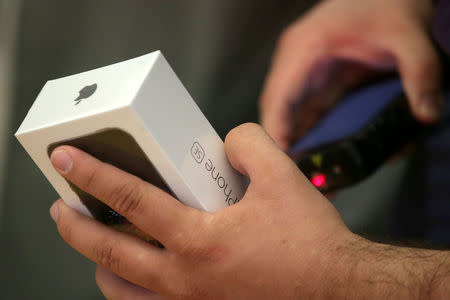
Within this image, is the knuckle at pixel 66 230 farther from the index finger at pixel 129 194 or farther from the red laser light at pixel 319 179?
the red laser light at pixel 319 179

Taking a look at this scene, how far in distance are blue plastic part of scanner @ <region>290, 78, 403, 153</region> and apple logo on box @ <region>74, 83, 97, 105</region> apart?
0.46 metres

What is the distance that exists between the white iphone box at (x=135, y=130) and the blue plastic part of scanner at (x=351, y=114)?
0.40 meters

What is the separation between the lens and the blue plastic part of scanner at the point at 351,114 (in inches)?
31.1

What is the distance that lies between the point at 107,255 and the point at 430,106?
582mm

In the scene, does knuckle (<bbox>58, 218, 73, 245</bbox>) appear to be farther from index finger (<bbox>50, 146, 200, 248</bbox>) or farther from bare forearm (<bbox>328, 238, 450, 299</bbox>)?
bare forearm (<bbox>328, 238, 450, 299</bbox>)

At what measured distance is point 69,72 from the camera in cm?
110

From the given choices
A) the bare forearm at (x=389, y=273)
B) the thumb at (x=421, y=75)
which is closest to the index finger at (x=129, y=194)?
the bare forearm at (x=389, y=273)

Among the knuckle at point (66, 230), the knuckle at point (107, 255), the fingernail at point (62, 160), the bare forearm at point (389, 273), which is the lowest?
the bare forearm at point (389, 273)

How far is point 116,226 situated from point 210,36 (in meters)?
0.82

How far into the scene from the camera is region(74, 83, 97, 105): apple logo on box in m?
0.39

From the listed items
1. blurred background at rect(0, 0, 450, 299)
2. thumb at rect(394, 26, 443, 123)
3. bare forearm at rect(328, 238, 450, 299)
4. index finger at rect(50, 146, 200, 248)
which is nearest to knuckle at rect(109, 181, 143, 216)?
index finger at rect(50, 146, 200, 248)

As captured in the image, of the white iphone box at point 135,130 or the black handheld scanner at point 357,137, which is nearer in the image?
the white iphone box at point 135,130

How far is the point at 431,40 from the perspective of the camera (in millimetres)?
796

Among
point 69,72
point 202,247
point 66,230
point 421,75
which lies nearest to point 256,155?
point 202,247
